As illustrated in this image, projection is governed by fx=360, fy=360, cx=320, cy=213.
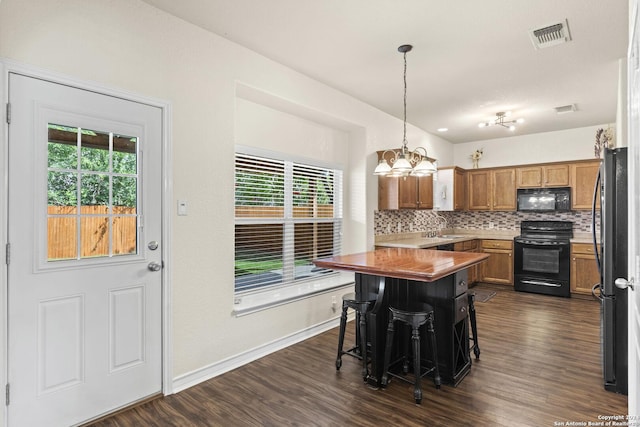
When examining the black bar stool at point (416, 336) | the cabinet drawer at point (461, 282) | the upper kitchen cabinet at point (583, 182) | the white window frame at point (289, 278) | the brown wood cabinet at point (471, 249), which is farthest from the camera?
the brown wood cabinet at point (471, 249)

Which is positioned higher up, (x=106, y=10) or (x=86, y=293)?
(x=106, y=10)

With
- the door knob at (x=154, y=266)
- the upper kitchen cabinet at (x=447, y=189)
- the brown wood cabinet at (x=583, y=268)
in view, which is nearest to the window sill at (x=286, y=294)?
the door knob at (x=154, y=266)

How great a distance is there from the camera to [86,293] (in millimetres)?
2195

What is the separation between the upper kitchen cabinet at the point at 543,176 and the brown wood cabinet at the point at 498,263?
1050 mm

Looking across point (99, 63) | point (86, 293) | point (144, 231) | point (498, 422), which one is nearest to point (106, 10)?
point (99, 63)

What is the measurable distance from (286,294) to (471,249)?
3808 mm

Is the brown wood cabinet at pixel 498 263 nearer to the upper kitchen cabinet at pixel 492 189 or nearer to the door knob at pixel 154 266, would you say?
the upper kitchen cabinet at pixel 492 189

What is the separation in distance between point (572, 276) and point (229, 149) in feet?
17.5

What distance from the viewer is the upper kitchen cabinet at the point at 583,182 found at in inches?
219

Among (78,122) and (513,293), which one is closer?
(78,122)

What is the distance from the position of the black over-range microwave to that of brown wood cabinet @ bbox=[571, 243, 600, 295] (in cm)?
73

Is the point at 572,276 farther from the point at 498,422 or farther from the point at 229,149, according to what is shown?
the point at 229,149

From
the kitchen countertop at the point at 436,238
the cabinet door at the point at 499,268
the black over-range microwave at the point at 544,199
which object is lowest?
the cabinet door at the point at 499,268

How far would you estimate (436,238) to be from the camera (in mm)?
5816
